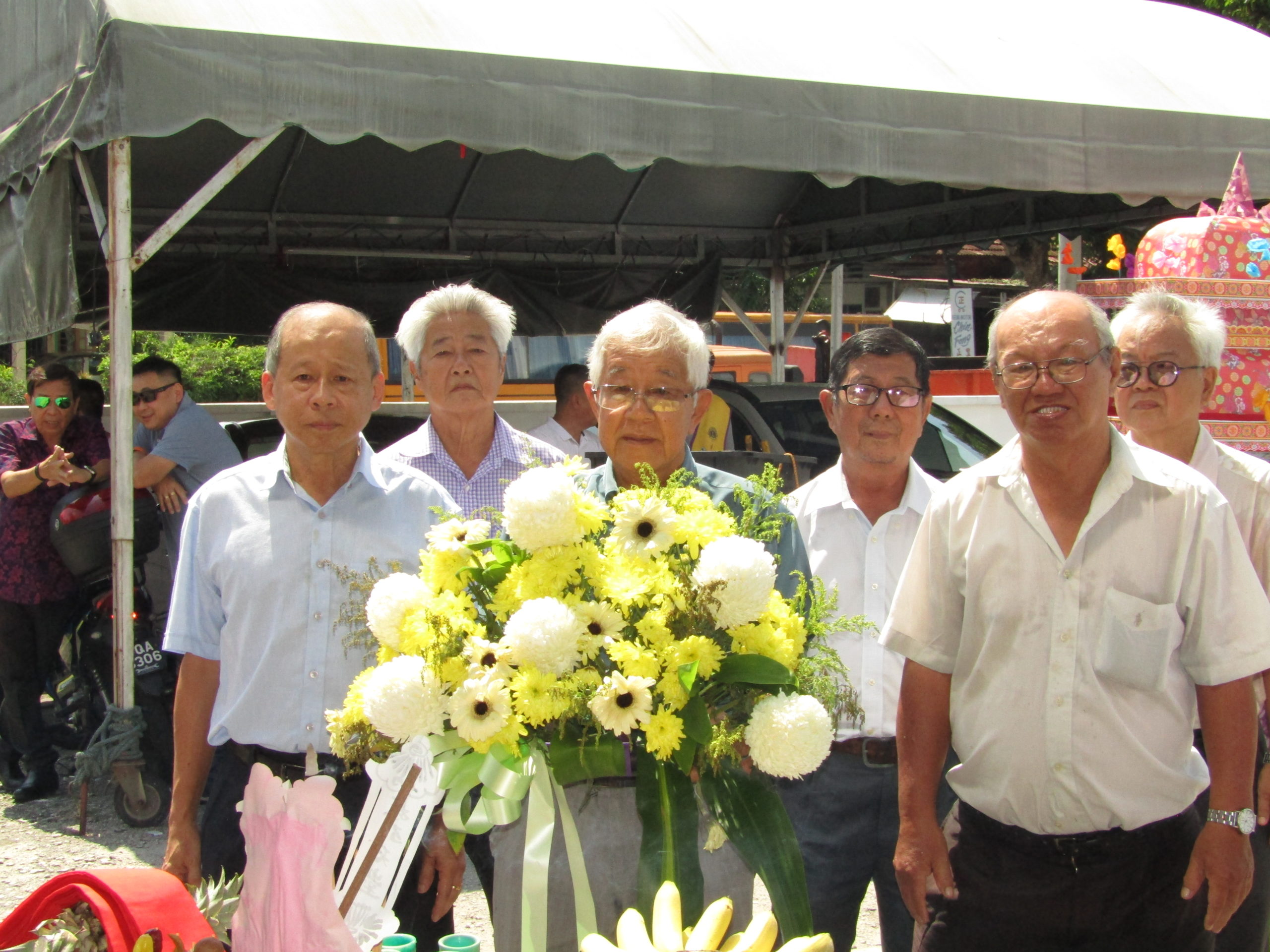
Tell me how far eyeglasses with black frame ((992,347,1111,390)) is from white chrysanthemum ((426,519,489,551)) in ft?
3.61

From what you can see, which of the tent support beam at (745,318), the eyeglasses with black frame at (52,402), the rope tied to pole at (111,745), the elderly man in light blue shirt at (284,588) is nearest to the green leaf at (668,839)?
the elderly man in light blue shirt at (284,588)

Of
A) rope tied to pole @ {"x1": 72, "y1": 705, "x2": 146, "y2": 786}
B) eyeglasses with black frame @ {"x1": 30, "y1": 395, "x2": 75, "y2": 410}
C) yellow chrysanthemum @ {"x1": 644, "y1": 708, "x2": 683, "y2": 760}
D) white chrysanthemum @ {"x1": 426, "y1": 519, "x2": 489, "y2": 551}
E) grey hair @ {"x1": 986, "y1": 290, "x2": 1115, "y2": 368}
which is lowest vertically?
rope tied to pole @ {"x1": 72, "y1": 705, "x2": 146, "y2": 786}

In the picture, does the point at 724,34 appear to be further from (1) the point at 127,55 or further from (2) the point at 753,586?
(2) the point at 753,586

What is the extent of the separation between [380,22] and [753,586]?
3.82m

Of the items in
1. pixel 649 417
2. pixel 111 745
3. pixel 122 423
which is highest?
pixel 122 423

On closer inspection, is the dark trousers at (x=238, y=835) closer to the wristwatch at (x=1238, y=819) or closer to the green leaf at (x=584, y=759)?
the green leaf at (x=584, y=759)

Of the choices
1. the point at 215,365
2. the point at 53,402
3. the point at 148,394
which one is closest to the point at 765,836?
the point at 148,394

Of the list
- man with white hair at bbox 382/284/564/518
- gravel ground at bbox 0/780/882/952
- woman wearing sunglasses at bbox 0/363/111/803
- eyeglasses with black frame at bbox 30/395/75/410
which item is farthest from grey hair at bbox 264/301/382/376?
eyeglasses with black frame at bbox 30/395/75/410

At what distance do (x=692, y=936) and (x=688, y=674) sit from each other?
35 centimetres

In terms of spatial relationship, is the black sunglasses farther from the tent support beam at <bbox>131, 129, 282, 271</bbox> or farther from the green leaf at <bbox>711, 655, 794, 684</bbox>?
the green leaf at <bbox>711, 655, 794, 684</bbox>

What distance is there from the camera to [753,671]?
173cm

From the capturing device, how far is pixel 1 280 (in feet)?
16.3

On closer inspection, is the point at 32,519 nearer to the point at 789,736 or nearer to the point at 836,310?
the point at 789,736

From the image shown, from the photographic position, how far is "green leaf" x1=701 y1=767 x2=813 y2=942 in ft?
5.51
